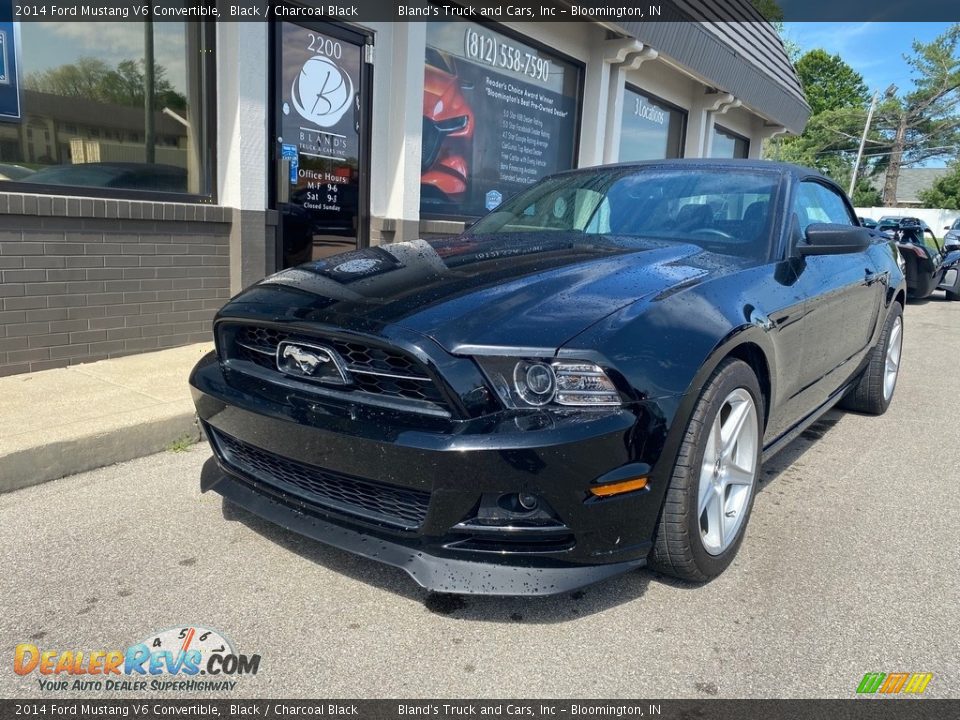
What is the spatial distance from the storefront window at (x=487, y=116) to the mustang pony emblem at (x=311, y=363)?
209 inches

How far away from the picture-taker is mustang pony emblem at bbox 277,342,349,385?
7.64ft

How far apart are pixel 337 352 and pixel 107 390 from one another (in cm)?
266

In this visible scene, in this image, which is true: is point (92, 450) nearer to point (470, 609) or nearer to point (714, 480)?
point (470, 609)

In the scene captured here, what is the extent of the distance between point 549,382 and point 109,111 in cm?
448

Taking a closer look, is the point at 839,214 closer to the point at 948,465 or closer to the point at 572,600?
the point at 948,465

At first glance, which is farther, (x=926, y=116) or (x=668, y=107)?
(x=926, y=116)

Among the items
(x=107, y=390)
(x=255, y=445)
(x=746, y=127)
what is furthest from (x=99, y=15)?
(x=746, y=127)

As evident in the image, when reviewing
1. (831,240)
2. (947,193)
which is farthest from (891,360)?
(947,193)

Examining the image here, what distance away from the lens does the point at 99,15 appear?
5035 millimetres

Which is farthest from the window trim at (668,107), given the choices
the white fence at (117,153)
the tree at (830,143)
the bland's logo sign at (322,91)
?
the tree at (830,143)

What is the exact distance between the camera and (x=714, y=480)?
257cm

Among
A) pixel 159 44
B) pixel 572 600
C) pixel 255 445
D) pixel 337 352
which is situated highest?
pixel 159 44

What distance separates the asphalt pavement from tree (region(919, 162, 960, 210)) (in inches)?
2043
